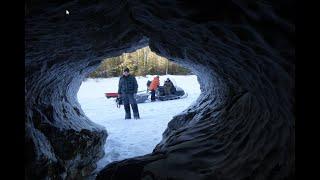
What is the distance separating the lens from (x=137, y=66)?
2242 centimetres

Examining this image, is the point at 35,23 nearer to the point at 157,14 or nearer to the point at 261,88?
the point at 157,14

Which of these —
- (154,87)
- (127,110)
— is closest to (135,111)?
(127,110)

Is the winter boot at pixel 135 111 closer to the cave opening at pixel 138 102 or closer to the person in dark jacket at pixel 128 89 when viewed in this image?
the person in dark jacket at pixel 128 89

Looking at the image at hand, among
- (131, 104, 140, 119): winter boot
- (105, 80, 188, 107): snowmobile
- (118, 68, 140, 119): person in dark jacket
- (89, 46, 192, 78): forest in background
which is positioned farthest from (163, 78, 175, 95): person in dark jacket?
(89, 46, 192, 78): forest in background

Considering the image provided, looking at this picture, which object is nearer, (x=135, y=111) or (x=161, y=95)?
(x=135, y=111)

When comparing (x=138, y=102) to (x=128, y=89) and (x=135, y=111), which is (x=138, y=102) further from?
(x=128, y=89)

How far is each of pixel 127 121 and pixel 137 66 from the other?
11714 mm

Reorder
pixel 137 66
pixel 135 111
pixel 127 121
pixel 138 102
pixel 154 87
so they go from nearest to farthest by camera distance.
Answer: pixel 127 121
pixel 135 111
pixel 138 102
pixel 154 87
pixel 137 66

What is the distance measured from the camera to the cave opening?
8.27 meters

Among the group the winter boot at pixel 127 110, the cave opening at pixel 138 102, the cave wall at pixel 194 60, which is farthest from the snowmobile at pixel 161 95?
the cave wall at pixel 194 60

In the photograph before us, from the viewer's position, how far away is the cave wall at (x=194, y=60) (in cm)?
245

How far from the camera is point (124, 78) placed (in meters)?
10.9

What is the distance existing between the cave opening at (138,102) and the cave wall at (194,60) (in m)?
1.95

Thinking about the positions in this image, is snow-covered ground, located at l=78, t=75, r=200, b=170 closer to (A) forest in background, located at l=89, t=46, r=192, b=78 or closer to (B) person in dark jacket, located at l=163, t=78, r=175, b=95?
(B) person in dark jacket, located at l=163, t=78, r=175, b=95
